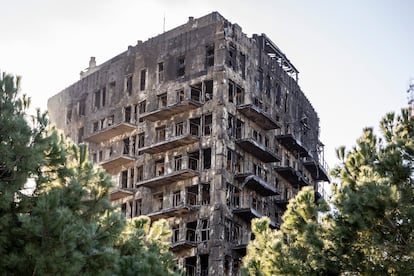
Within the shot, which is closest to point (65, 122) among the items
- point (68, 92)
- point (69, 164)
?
point (68, 92)

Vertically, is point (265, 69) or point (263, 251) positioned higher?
point (265, 69)

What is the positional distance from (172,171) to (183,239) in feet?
15.9

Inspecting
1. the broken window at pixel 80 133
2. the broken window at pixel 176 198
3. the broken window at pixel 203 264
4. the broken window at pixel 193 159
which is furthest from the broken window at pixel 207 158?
the broken window at pixel 80 133

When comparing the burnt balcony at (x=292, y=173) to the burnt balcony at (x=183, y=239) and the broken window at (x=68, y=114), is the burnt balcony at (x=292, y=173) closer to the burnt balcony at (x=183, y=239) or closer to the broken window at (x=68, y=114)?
the burnt balcony at (x=183, y=239)

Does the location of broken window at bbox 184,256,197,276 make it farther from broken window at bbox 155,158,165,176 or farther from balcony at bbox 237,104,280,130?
balcony at bbox 237,104,280,130

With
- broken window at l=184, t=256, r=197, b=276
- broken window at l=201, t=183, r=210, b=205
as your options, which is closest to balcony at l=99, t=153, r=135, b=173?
broken window at l=201, t=183, r=210, b=205

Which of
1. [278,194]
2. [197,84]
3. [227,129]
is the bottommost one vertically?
[278,194]

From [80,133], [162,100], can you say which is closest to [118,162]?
[162,100]

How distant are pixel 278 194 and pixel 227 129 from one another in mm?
6497

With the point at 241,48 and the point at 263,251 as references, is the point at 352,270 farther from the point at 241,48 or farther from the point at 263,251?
the point at 241,48

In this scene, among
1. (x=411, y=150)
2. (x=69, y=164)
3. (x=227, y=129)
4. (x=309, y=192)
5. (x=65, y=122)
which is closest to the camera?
(x=69, y=164)

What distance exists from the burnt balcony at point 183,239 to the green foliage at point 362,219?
26998 millimetres

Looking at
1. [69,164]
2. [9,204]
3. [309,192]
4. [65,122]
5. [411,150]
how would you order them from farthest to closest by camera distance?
[65,122] < [309,192] < [411,150] < [69,164] < [9,204]

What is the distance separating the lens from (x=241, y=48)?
187 ft
